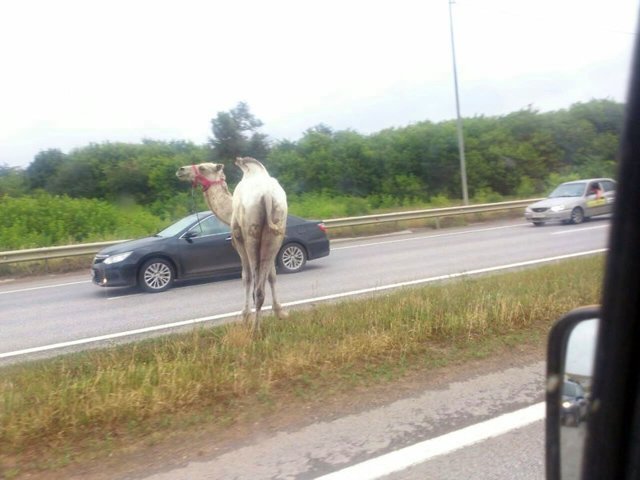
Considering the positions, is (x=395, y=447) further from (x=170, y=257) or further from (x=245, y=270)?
(x=170, y=257)

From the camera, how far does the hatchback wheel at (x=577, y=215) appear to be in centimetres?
2258

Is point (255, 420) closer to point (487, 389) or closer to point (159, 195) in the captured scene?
point (487, 389)

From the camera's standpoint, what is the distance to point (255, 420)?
208 inches

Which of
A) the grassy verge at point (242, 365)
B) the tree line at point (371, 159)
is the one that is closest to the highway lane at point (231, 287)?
the grassy verge at point (242, 365)

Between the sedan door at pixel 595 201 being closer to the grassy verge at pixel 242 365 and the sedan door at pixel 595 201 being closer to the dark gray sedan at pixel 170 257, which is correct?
the dark gray sedan at pixel 170 257

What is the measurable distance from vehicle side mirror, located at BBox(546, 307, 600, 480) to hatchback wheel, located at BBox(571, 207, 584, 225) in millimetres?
21507

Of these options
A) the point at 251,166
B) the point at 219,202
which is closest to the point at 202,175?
the point at 219,202

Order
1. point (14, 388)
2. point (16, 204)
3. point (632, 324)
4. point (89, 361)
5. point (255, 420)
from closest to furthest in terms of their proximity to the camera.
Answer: point (632, 324) < point (255, 420) < point (14, 388) < point (89, 361) < point (16, 204)

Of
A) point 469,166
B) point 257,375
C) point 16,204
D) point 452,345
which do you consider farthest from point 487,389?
point 469,166

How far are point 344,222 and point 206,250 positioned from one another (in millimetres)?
9684

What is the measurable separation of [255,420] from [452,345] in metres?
2.60

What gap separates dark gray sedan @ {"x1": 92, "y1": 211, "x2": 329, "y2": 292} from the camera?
13.0 m

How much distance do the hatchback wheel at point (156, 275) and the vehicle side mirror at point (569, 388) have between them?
37.9ft

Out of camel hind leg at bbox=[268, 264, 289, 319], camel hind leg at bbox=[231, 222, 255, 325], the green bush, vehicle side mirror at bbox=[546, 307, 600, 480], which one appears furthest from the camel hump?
the green bush
